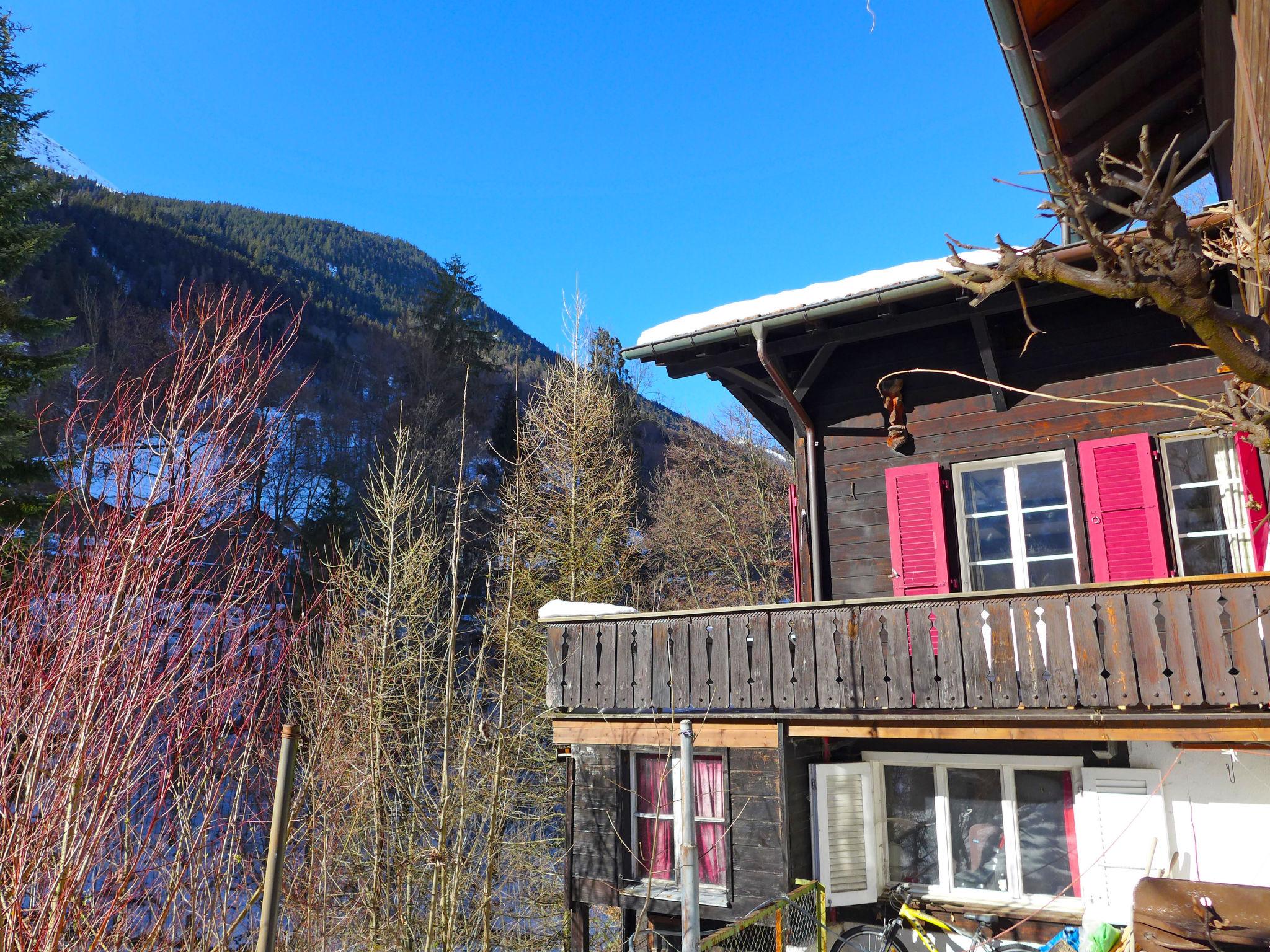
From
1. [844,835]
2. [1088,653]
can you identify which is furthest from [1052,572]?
[844,835]

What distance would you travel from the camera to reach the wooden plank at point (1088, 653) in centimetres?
696

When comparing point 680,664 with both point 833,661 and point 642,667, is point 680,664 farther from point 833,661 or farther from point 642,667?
point 833,661

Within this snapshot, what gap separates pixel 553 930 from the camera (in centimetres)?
1541

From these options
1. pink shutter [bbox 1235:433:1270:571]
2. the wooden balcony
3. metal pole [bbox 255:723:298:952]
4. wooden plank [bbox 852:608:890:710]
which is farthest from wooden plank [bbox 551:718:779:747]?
metal pole [bbox 255:723:298:952]

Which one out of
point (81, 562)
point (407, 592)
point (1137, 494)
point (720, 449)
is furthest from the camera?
point (720, 449)

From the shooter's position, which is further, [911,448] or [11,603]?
[911,448]

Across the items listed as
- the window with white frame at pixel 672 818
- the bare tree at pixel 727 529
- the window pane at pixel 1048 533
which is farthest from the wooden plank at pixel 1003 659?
the bare tree at pixel 727 529

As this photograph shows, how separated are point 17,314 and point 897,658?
13.6 metres

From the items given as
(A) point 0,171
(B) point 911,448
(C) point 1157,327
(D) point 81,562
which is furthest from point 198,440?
(A) point 0,171

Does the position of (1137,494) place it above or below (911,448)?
below

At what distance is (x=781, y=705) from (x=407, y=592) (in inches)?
454

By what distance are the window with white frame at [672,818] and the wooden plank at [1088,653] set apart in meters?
3.85

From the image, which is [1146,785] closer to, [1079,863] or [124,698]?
[1079,863]

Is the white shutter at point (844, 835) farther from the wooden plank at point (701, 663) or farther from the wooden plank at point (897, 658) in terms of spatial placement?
the wooden plank at point (897, 658)
